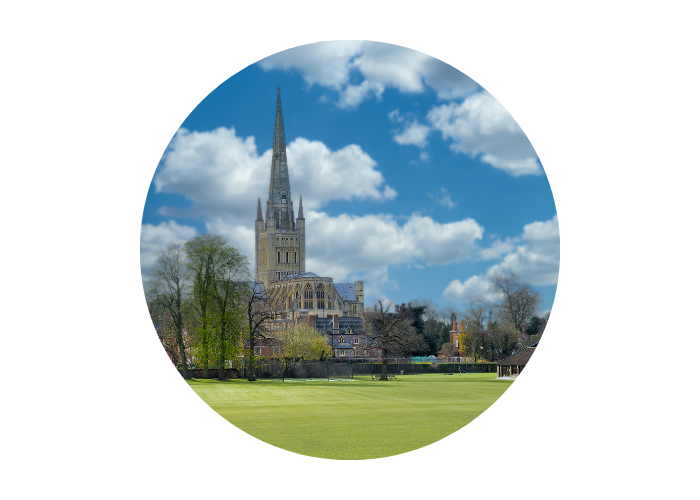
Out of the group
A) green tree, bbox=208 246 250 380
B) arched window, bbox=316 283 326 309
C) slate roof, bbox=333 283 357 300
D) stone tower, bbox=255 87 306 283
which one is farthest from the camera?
arched window, bbox=316 283 326 309

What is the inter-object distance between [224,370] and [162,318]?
8.29ft

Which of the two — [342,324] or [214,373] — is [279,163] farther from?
[342,324]

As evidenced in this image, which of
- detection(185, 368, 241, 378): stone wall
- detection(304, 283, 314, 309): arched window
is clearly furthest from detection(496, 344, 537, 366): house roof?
detection(185, 368, 241, 378): stone wall

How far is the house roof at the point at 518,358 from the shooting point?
10812 mm

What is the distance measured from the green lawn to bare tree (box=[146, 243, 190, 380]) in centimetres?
95

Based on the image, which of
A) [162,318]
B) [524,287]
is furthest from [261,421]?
[524,287]

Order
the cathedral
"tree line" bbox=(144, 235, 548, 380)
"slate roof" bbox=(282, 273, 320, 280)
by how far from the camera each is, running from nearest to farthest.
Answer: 1. "tree line" bbox=(144, 235, 548, 380)
2. the cathedral
3. "slate roof" bbox=(282, 273, 320, 280)

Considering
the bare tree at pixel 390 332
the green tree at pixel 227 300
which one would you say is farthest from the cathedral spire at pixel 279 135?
the bare tree at pixel 390 332

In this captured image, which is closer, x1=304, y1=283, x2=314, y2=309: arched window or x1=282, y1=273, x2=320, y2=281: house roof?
x1=282, y1=273, x2=320, y2=281: house roof

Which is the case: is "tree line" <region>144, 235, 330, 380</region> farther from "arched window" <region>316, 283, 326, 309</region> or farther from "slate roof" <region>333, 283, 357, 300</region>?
"slate roof" <region>333, 283, 357, 300</region>

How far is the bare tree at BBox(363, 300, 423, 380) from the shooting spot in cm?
1350

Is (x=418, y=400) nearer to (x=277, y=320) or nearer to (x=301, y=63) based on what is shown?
(x=277, y=320)

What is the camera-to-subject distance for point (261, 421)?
1075 centimetres

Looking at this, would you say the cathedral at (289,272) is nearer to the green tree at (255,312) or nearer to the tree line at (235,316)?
the green tree at (255,312)
